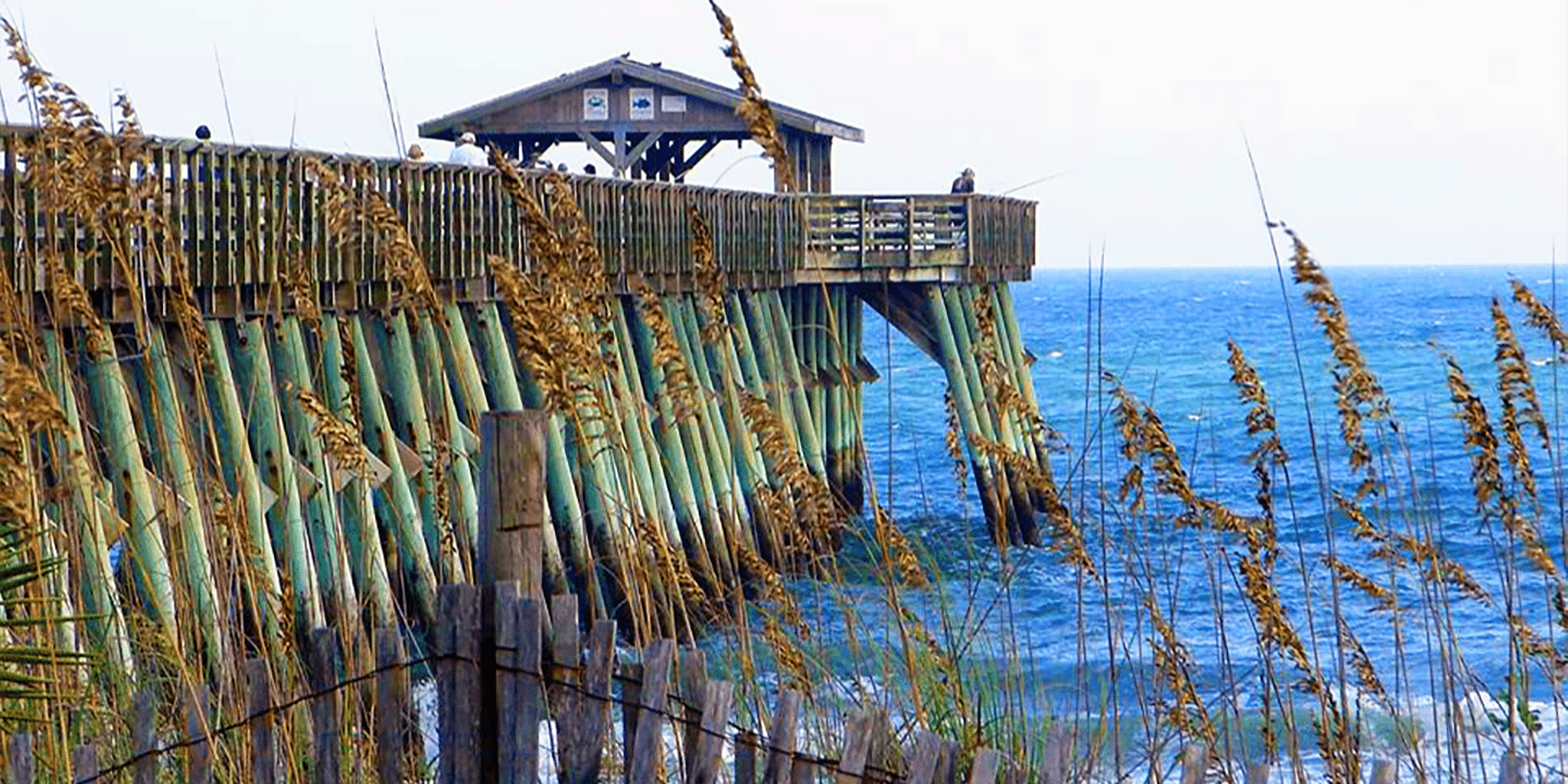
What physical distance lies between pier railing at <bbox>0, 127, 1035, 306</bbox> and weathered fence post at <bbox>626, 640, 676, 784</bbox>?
3.95 ft

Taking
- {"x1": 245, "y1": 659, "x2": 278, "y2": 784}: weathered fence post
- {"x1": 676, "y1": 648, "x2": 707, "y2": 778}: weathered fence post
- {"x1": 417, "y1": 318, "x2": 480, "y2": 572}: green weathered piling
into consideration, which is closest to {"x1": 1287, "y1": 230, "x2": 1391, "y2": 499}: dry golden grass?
{"x1": 676, "y1": 648, "x2": 707, "y2": 778}: weathered fence post

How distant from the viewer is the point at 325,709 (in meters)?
3.55

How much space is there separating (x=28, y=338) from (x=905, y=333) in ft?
61.9

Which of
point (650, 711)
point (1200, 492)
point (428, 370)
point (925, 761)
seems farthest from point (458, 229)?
point (925, 761)

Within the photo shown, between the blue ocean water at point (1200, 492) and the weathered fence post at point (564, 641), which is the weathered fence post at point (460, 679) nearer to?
the weathered fence post at point (564, 641)

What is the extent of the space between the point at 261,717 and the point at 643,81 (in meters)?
21.4

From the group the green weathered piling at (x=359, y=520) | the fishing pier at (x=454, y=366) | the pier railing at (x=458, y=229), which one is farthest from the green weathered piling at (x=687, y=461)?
the green weathered piling at (x=359, y=520)

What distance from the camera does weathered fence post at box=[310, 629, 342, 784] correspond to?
3510 mm

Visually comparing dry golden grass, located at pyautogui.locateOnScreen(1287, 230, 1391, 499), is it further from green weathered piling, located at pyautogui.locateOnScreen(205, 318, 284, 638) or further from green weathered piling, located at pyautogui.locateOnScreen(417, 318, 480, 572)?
green weathered piling, located at pyautogui.locateOnScreen(205, 318, 284, 638)

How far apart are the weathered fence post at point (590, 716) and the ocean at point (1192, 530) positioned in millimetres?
775

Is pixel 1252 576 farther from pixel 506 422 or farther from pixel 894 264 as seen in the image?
pixel 894 264

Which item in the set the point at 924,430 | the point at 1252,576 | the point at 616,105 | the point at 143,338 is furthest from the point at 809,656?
the point at 924,430

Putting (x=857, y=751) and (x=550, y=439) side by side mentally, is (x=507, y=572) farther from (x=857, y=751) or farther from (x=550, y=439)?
(x=550, y=439)

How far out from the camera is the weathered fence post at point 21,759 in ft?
11.4
